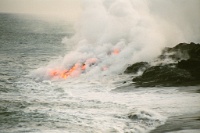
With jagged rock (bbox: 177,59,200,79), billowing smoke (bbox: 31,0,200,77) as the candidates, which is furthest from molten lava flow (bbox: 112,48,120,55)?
jagged rock (bbox: 177,59,200,79)

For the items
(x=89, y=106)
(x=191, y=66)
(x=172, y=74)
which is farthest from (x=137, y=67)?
(x=89, y=106)

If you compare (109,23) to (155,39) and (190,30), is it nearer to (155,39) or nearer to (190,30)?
(155,39)

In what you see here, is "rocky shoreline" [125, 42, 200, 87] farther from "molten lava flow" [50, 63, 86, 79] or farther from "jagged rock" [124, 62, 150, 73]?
"molten lava flow" [50, 63, 86, 79]

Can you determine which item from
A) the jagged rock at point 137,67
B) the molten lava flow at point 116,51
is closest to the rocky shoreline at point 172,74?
the jagged rock at point 137,67

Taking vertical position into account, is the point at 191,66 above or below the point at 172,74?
above

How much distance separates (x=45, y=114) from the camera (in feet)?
57.9

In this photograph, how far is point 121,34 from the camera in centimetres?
4166

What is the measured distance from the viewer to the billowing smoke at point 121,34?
32.4 meters

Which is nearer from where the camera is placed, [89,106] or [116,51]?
[89,106]

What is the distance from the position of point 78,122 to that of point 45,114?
8.15ft

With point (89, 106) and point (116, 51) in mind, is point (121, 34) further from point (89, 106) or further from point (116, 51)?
point (89, 106)

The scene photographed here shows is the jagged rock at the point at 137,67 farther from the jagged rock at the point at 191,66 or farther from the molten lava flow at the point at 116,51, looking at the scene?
the molten lava flow at the point at 116,51

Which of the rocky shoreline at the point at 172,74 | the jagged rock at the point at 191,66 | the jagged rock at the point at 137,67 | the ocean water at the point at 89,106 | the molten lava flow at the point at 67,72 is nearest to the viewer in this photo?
the ocean water at the point at 89,106

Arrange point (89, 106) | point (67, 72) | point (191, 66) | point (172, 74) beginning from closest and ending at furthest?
point (89, 106) → point (172, 74) → point (191, 66) → point (67, 72)
